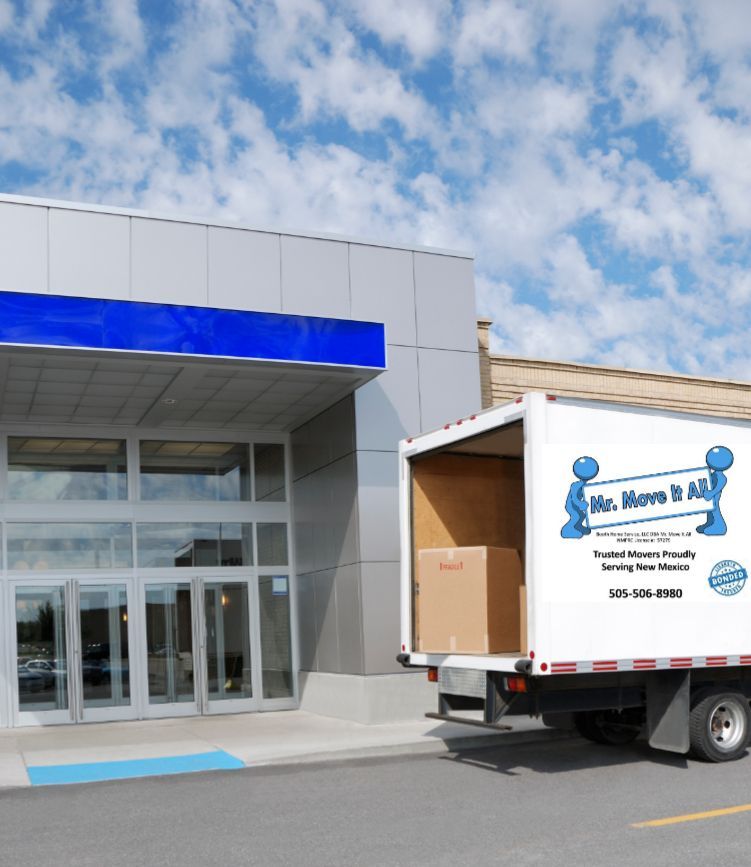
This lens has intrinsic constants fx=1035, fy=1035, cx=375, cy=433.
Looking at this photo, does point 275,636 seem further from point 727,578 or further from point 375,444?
point 727,578

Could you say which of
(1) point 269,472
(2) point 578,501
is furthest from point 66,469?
(2) point 578,501

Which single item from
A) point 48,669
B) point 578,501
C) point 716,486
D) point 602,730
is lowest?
point 602,730

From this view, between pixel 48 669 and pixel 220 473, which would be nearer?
pixel 48 669

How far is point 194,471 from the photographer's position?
53.2 feet

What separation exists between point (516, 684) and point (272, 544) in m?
7.79

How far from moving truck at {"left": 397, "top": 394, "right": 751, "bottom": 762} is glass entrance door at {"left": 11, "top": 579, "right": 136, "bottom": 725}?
6.01 m

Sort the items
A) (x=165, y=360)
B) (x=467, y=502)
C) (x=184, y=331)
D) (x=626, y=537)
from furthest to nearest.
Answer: (x=165, y=360)
(x=184, y=331)
(x=467, y=502)
(x=626, y=537)

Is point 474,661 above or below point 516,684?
above

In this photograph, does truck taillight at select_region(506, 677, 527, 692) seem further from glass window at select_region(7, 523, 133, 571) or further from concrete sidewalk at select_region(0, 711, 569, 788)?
glass window at select_region(7, 523, 133, 571)

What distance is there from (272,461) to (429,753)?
21.5ft

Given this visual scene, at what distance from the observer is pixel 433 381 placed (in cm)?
1516

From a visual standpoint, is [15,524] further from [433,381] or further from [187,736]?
[433,381]

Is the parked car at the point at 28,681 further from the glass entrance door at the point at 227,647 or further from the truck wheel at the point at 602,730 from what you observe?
the truck wheel at the point at 602,730

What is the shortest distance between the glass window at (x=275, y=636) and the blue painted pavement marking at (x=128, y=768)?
4761mm
